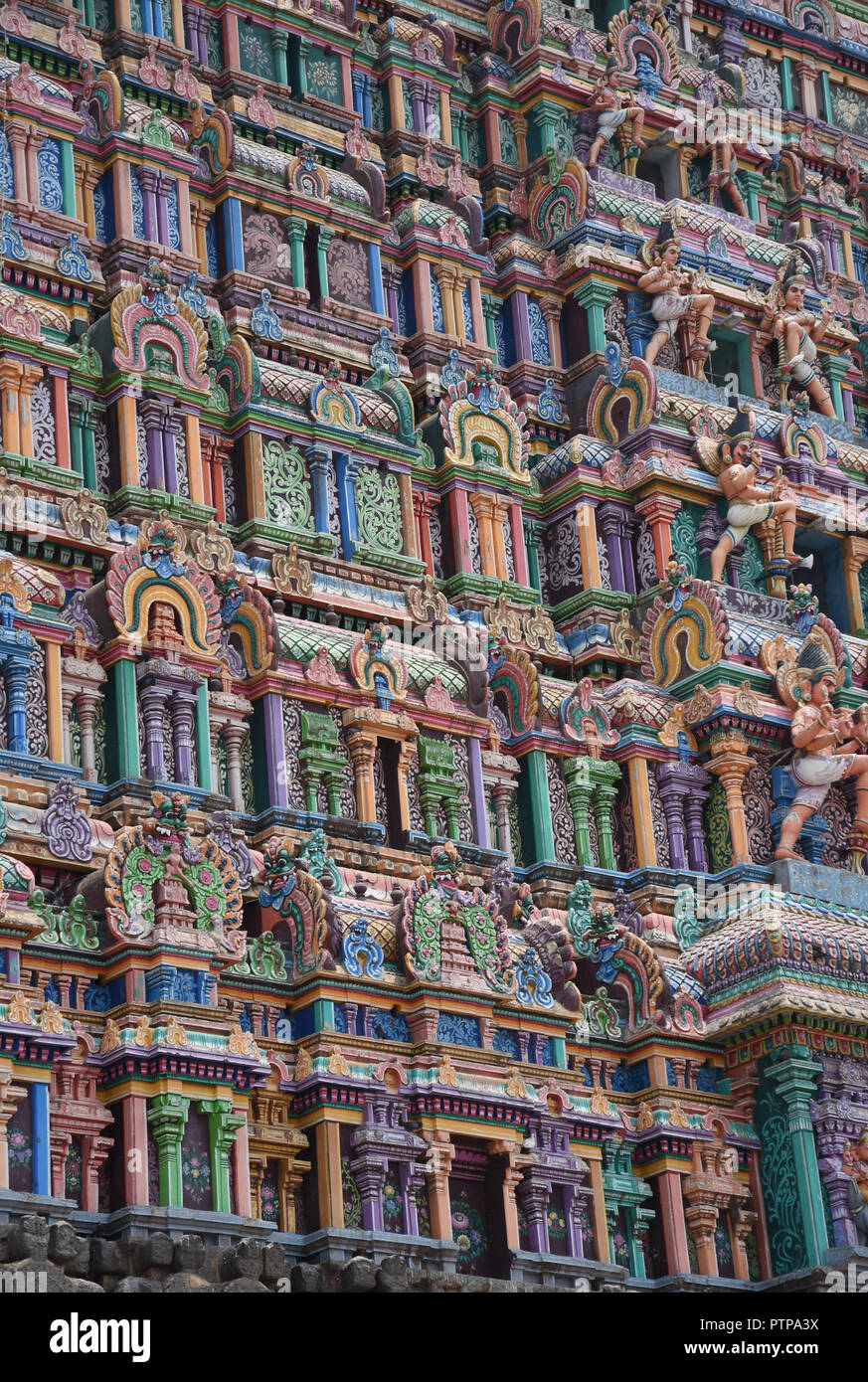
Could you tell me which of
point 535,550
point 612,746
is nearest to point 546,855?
point 612,746

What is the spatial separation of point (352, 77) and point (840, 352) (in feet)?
23.3

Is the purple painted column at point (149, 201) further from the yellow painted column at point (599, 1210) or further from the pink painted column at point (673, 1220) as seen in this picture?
the pink painted column at point (673, 1220)

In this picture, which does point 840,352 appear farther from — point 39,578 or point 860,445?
point 39,578

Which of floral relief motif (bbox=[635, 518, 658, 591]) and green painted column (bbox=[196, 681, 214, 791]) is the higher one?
floral relief motif (bbox=[635, 518, 658, 591])

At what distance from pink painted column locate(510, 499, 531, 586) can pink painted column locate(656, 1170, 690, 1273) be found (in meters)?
7.20

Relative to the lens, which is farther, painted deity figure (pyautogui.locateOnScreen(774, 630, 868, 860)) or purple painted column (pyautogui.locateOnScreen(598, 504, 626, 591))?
purple painted column (pyautogui.locateOnScreen(598, 504, 626, 591))

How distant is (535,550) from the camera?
35.8 metres

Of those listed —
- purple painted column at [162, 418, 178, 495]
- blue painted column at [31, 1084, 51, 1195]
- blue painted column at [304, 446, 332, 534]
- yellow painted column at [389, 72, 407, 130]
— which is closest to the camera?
blue painted column at [31, 1084, 51, 1195]

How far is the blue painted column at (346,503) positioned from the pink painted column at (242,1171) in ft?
24.7

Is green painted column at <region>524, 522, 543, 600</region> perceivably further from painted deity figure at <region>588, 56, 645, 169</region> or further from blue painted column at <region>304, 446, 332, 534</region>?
painted deity figure at <region>588, 56, 645, 169</region>

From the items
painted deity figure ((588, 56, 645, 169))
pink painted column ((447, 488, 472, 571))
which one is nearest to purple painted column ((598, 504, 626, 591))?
pink painted column ((447, 488, 472, 571))

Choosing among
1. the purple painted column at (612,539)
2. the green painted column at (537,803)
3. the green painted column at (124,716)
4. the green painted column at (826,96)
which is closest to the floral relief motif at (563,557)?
the purple painted column at (612,539)

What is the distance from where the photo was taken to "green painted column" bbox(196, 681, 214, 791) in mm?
30344

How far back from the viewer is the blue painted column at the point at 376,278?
35.7 metres
